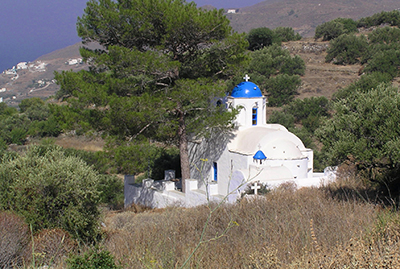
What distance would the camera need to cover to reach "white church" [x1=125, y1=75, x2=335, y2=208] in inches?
477

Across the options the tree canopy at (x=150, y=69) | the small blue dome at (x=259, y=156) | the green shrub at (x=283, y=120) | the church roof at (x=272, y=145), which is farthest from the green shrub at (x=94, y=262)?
the green shrub at (x=283, y=120)

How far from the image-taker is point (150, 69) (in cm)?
1255

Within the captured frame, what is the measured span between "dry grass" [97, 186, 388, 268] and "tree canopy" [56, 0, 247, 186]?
601 cm

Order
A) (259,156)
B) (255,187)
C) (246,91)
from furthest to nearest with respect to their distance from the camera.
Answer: (246,91) < (259,156) < (255,187)

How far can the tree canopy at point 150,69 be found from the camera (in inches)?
482

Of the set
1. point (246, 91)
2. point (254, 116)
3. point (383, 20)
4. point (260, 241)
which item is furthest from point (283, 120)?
point (383, 20)

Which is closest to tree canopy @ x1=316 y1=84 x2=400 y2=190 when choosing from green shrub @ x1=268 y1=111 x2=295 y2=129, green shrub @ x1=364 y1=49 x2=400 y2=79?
green shrub @ x1=268 y1=111 x2=295 y2=129

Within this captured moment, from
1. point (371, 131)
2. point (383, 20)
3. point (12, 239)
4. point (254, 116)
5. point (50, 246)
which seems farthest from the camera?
point (383, 20)

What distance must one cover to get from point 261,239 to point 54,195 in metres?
4.67

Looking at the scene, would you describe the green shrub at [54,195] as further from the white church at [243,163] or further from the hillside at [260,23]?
the hillside at [260,23]

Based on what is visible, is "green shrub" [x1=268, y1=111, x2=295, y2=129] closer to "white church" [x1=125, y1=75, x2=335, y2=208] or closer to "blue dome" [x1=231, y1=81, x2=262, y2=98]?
"white church" [x1=125, y1=75, x2=335, y2=208]

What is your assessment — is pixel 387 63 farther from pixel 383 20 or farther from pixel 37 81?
pixel 37 81

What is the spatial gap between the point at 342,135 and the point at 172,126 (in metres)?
7.00

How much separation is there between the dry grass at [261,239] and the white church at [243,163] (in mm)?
4518
